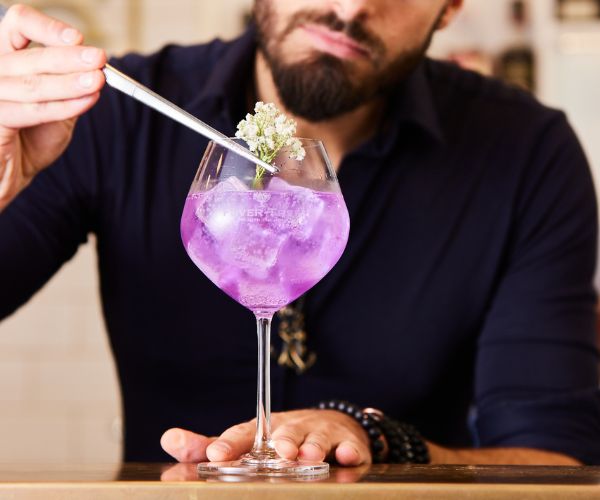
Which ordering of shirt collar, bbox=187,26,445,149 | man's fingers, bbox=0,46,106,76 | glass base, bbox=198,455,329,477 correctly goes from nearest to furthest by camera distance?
glass base, bbox=198,455,329,477, man's fingers, bbox=0,46,106,76, shirt collar, bbox=187,26,445,149

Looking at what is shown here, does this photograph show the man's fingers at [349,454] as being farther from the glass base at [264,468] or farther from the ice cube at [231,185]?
the ice cube at [231,185]

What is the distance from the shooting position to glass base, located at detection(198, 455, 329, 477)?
0.85 m

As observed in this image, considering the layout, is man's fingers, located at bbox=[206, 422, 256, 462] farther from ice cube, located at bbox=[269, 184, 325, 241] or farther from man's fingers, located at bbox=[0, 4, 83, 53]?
man's fingers, located at bbox=[0, 4, 83, 53]

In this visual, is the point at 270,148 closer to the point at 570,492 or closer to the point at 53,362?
the point at 570,492

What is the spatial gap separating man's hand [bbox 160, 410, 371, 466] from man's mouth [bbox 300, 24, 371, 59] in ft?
2.23

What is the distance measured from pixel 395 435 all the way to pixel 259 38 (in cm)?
83

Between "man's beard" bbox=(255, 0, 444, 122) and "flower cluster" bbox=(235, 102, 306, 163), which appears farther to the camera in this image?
"man's beard" bbox=(255, 0, 444, 122)

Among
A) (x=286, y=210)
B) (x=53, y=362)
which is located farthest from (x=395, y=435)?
(x=53, y=362)

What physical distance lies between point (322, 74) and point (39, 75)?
543 mm

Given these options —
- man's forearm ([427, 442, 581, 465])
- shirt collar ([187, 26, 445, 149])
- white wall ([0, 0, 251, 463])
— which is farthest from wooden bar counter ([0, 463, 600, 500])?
white wall ([0, 0, 251, 463])

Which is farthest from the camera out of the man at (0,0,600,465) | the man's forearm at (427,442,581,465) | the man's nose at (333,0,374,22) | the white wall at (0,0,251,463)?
the white wall at (0,0,251,463)

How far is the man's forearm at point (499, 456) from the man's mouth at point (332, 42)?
65cm

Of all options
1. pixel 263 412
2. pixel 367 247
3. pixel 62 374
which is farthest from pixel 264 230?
pixel 62 374

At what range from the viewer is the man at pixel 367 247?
5.42 ft
